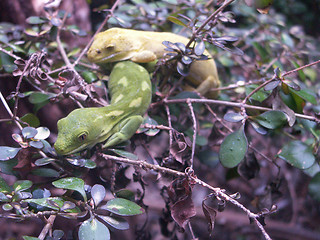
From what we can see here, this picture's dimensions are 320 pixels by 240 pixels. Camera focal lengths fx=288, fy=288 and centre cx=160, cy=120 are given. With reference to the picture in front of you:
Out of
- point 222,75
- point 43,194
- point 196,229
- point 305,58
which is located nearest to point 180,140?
point 43,194

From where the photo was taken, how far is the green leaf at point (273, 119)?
1265 millimetres

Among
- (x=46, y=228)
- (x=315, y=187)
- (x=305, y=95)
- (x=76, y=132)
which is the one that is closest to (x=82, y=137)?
(x=76, y=132)

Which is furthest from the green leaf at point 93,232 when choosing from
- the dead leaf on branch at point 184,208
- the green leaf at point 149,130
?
the green leaf at point 149,130

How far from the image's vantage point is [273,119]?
50.3 inches

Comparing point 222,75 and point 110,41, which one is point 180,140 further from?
point 222,75

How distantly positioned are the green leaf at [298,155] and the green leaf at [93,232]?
0.90 m

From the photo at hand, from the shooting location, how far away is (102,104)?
141 cm

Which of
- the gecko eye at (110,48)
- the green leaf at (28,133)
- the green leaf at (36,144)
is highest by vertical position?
the gecko eye at (110,48)

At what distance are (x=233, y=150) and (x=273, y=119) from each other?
0.23m

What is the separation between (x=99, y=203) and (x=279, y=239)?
2.28 metres

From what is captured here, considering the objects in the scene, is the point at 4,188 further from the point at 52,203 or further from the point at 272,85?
the point at 272,85

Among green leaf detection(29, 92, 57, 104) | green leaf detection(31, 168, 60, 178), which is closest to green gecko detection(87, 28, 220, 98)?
green leaf detection(29, 92, 57, 104)

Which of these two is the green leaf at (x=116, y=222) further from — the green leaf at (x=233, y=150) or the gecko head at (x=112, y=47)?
the gecko head at (x=112, y=47)

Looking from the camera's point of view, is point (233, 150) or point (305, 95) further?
point (305, 95)
